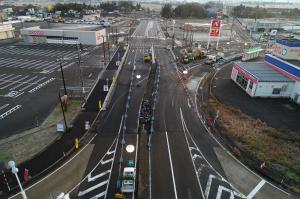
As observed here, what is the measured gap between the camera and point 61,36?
7856cm

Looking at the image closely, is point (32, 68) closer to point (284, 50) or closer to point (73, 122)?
point (73, 122)

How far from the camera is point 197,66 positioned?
191 ft

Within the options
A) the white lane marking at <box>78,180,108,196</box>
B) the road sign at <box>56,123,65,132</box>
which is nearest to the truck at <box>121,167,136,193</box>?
the white lane marking at <box>78,180,108,196</box>

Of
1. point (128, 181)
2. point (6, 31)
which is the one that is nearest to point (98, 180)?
point (128, 181)

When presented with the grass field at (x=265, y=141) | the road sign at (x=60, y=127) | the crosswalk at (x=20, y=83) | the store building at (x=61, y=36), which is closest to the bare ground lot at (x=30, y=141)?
the road sign at (x=60, y=127)

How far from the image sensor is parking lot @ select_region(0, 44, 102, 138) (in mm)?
32281

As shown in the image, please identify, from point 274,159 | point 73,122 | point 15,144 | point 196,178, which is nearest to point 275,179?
point 274,159

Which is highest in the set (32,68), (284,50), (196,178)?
(284,50)

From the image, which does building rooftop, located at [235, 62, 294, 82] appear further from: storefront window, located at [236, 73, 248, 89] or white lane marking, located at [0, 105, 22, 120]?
white lane marking, located at [0, 105, 22, 120]

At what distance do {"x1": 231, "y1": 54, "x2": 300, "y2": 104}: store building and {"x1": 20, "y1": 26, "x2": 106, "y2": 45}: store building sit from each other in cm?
5480

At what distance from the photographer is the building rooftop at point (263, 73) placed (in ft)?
129

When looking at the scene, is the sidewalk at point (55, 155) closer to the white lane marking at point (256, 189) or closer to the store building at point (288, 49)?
the white lane marking at point (256, 189)

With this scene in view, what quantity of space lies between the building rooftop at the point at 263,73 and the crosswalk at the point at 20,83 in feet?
134

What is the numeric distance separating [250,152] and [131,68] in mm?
36441
